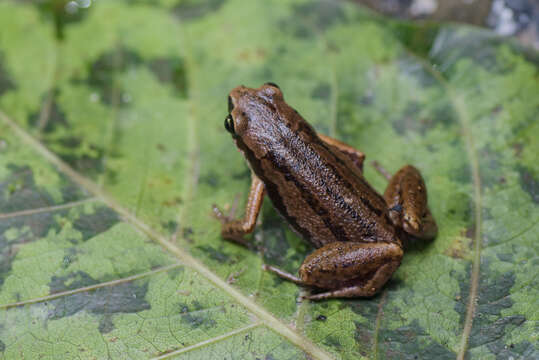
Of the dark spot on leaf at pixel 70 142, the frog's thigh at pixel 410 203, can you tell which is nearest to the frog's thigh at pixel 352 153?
the frog's thigh at pixel 410 203

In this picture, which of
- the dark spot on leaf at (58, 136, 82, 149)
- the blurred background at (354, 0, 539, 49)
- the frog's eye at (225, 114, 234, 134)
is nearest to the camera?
Result: the frog's eye at (225, 114, 234, 134)

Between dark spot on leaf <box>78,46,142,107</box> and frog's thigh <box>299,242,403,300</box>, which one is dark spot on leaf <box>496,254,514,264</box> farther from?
dark spot on leaf <box>78,46,142,107</box>

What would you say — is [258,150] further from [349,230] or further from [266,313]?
[266,313]

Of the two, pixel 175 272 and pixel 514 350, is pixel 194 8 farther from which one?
pixel 514 350

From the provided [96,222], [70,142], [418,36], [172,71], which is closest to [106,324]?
[96,222]

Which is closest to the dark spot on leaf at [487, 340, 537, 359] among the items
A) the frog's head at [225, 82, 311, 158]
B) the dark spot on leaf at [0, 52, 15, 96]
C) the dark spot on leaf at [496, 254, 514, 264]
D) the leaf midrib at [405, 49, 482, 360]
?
the leaf midrib at [405, 49, 482, 360]

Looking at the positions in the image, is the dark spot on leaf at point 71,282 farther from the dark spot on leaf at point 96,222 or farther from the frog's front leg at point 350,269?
the frog's front leg at point 350,269

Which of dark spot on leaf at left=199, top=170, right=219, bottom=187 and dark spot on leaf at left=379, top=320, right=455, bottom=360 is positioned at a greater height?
dark spot on leaf at left=199, top=170, right=219, bottom=187

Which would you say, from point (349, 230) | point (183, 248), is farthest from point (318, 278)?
point (183, 248)
